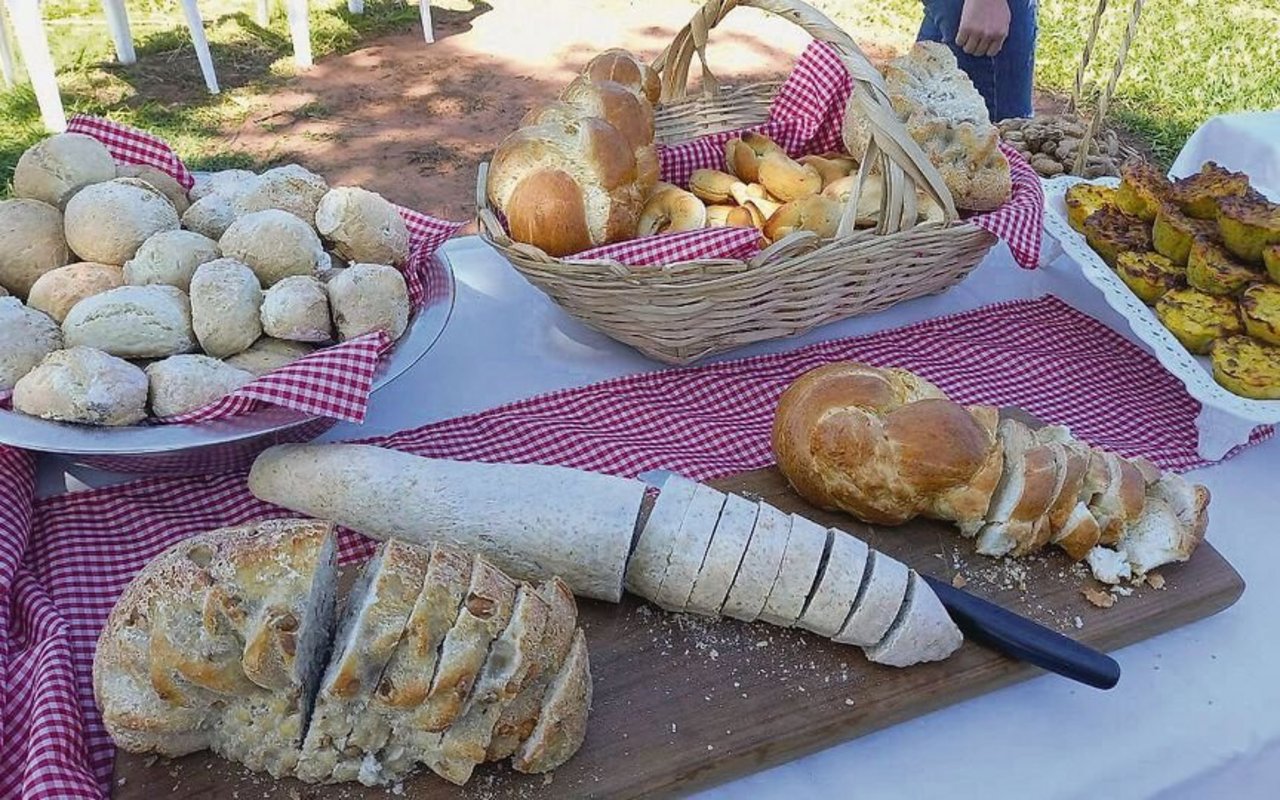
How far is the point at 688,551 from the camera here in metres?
1.25

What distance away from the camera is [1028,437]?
144cm

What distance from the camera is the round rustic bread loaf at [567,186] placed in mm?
1762

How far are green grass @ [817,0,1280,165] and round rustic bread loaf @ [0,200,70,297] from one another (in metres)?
5.22

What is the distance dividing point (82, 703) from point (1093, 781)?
1.23m

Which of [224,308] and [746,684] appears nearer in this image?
[746,684]

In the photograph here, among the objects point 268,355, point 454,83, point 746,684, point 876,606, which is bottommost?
point 454,83

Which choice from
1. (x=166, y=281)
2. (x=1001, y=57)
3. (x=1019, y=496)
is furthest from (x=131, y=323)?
(x=1001, y=57)

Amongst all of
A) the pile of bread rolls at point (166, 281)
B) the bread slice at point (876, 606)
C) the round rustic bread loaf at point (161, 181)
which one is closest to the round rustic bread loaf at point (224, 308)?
the pile of bread rolls at point (166, 281)

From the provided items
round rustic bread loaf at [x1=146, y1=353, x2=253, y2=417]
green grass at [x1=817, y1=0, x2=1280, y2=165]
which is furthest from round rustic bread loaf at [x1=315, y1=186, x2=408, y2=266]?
green grass at [x1=817, y1=0, x2=1280, y2=165]

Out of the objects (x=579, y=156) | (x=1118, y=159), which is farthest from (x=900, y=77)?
(x=1118, y=159)

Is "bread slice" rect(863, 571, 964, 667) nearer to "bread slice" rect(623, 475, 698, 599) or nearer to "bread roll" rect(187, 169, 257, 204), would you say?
"bread slice" rect(623, 475, 698, 599)

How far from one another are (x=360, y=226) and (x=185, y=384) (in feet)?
1.36

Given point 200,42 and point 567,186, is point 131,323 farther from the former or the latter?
point 200,42

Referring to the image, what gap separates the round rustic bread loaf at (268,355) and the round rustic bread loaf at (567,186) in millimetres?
475
